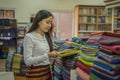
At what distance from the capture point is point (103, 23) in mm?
9438

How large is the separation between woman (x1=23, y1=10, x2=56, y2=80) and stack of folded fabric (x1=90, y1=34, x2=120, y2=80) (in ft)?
2.50

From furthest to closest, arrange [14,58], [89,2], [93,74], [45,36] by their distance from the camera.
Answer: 1. [89,2]
2. [14,58]
3. [45,36]
4. [93,74]

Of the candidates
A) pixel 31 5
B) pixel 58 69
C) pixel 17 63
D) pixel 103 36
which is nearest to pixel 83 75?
pixel 103 36

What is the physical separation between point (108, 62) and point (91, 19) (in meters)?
8.54

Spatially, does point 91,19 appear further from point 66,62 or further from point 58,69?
point 66,62

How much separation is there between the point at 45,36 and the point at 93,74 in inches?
39.4

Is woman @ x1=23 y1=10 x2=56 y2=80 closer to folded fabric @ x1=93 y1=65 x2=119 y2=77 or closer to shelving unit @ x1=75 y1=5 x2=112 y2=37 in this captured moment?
folded fabric @ x1=93 y1=65 x2=119 y2=77

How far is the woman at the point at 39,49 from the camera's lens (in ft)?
6.23

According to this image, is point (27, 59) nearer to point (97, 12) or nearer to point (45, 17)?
point (45, 17)

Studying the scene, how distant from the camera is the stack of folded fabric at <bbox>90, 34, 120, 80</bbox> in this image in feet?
3.26

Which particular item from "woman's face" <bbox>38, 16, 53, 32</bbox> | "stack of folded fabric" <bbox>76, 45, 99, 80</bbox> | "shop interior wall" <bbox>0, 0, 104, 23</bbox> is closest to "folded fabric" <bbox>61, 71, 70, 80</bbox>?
"stack of folded fabric" <bbox>76, 45, 99, 80</bbox>

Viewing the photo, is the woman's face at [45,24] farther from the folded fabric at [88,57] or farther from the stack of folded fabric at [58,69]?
the folded fabric at [88,57]

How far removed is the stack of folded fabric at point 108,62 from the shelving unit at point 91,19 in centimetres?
826

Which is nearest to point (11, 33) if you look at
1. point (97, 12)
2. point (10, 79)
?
point (97, 12)
